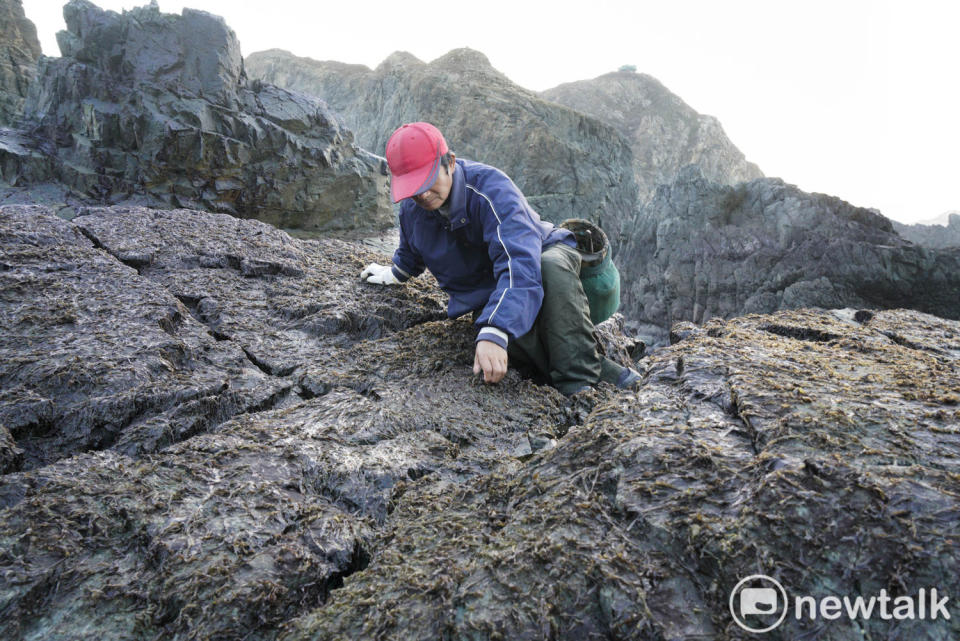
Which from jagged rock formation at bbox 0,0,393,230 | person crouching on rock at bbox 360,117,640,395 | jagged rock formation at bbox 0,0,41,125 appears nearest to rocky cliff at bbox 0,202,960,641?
person crouching on rock at bbox 360,117,640,395

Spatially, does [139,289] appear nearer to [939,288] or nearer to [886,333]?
[886,333]

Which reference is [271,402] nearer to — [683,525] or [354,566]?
[354,566]

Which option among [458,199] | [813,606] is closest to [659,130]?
[458,199]

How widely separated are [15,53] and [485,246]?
3314cm

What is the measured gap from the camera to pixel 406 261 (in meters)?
4.42

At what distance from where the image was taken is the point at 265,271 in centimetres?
458

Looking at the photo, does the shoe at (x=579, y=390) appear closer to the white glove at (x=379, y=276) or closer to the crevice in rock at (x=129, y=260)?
the white glove at (x=379, y=276)

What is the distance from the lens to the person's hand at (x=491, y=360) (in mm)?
3010

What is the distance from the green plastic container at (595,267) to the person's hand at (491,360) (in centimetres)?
125

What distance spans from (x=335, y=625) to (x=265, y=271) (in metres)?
3.61

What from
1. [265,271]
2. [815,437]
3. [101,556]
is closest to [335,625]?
[101,556]

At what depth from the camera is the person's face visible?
133 inches

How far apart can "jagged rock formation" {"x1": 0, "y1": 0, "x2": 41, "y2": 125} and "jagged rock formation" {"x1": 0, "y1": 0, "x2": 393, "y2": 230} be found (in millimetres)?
11517

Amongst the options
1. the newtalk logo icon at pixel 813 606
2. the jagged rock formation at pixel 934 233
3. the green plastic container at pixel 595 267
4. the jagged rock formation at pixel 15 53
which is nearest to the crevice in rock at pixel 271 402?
the green plastic container at pixel 595 267
